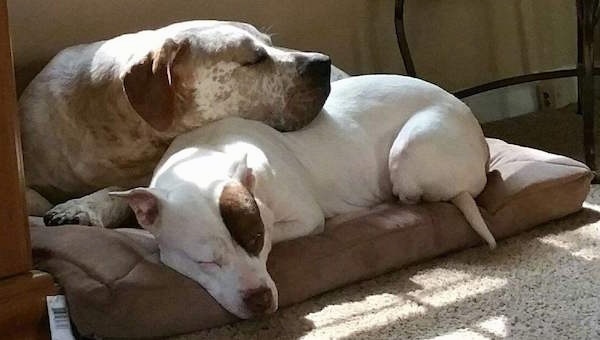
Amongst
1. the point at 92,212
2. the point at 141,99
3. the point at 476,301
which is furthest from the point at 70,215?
the point at 476,301

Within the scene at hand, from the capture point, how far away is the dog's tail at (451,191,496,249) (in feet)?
6.65

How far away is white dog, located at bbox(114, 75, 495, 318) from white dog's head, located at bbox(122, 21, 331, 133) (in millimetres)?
45

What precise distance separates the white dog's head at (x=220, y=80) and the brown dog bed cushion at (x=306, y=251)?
10.4 inches

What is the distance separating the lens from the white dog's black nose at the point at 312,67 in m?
2.15

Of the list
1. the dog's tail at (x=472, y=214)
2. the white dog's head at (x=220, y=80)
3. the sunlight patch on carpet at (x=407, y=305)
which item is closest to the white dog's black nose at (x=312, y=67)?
the white dog's head at (x=220, y=80)

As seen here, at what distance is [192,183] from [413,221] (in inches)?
20.6

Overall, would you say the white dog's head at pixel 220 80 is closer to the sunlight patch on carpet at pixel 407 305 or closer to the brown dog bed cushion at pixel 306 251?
the brown dog bed cushion at pixel 306 251

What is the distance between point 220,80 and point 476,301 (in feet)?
2.39

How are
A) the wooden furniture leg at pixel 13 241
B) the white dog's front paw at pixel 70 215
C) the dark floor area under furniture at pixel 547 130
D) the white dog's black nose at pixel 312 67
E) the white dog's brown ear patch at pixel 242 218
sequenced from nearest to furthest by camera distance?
1. the wooden furniture leg at pixel 13 241
2. the white dog's brown ear patch at pixel 242 218
3. the white dog's front paw at pixel 70 215
4. the white dog's black nose at pixel 312 67
5. the dark floor area under furniture at pixel 547 130

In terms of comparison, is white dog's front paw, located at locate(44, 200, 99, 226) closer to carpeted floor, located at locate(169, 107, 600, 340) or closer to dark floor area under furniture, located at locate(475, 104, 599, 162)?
carpeted floor, located at locate(169, 107, 600, 340)

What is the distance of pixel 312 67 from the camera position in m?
2.16

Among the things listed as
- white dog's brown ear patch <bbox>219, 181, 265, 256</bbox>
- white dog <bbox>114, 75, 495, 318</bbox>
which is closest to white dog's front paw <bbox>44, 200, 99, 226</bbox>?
white dog <bbox>114, 75, 495, 318</bbox>

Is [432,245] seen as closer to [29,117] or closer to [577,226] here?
[577,226]

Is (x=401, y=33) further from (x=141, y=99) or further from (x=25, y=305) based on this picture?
(x=25, y=305)
